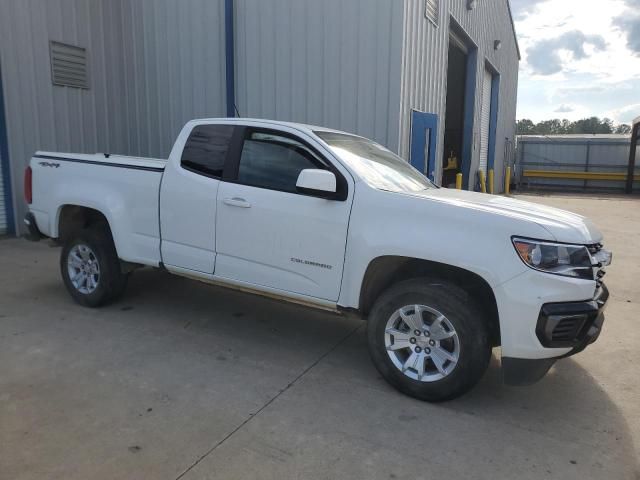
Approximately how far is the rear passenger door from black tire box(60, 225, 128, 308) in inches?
28.6

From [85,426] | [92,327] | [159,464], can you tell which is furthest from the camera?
[92,327]

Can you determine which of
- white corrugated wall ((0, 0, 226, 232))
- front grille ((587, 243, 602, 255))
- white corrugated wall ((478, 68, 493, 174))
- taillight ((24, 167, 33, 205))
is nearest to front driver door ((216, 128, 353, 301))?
front grille ((587, 243, 602, 255))

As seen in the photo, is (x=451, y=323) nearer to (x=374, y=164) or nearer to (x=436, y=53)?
(x=374, y=164)

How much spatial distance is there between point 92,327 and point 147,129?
22.9 ft

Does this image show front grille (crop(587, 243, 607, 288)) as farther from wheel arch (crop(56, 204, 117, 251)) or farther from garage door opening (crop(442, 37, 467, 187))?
garage door opening (crop(442, 37, 467, 187))

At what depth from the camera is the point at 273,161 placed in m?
4.25

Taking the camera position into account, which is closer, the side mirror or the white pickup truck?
the white pickup truck

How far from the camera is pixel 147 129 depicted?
10.8 metres

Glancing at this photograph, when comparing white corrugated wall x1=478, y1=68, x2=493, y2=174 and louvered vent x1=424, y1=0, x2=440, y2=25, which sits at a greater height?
louvered vent x1=424, y1=0, x2=440, y2=25

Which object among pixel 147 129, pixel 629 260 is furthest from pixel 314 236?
pixel 147 129

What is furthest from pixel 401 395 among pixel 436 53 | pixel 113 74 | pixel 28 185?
pixel 113 74

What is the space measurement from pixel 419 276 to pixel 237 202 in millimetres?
1561

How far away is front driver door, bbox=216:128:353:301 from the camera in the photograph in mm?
3820

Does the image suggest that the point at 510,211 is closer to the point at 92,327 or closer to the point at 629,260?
the point at 92,327
